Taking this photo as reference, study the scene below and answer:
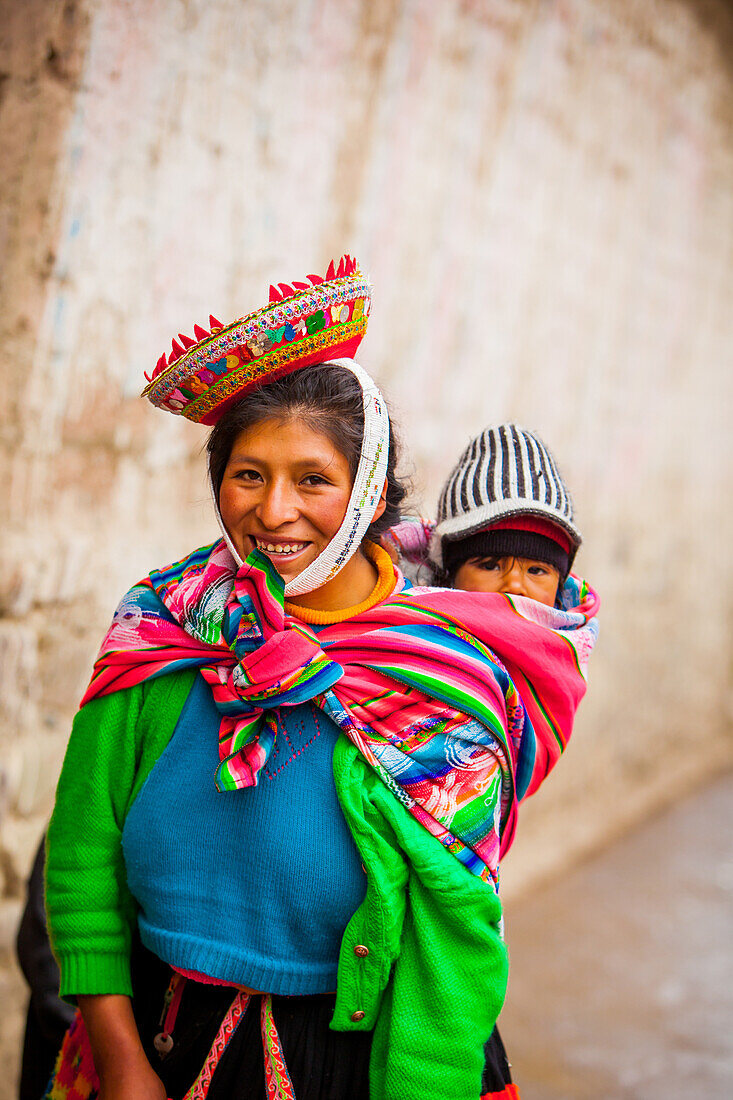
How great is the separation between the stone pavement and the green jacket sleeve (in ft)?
7.85

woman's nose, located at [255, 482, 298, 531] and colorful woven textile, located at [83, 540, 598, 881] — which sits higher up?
woman's nose, located at [255, 482, 298, 531]

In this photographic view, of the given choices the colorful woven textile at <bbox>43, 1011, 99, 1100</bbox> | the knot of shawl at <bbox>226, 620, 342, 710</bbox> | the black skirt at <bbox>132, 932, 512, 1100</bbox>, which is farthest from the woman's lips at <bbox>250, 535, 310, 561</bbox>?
the colorful woven textile at <bbox>43, 1011, 99, 1100</bbox>

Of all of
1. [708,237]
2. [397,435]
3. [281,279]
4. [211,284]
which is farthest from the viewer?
[708,237]

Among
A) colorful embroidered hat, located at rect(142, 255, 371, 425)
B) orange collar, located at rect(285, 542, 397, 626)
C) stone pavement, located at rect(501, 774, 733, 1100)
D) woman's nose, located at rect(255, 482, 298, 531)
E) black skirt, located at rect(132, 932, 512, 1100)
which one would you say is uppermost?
colorful embroidered hat, located at rect(142, 255, 371, 425)

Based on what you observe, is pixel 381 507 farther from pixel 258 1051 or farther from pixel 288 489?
pixel 258 1051

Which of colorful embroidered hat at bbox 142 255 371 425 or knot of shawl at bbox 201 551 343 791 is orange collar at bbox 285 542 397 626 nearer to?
knot of shawl at bbox 201 551 343 791

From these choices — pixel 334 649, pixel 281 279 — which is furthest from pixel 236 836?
pixel 281 279

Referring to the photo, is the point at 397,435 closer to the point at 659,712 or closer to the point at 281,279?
the point at 281,279

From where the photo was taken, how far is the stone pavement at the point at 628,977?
11.3 feet

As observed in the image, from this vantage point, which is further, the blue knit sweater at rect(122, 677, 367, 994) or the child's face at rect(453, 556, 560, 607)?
the child's face at rect(453, 556, 560, 607)

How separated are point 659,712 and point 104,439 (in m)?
4.31

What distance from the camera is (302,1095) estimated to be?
1.36m

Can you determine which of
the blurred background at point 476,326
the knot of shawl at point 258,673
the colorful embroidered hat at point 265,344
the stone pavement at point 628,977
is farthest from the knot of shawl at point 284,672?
the stone pavement at point 628,977

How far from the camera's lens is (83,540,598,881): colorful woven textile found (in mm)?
1324
